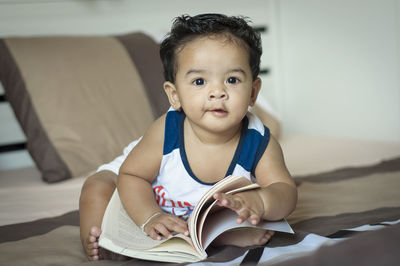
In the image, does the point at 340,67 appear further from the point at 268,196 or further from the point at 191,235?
the point at 191,235

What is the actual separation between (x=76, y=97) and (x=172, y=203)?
0.76m

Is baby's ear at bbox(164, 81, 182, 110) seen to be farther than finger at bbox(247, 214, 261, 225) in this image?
Yes

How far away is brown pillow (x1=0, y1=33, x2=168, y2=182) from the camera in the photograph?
159 cm

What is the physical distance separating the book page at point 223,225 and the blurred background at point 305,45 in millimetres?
1163

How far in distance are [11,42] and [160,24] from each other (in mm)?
862

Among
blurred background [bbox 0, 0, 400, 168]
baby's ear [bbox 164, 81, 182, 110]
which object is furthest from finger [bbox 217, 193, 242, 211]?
blurred background [bbox 0, 0, 400, 168]

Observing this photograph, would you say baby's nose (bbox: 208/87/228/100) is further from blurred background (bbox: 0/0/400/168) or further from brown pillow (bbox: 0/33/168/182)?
blurred background (bbox: 0/0/400/168)

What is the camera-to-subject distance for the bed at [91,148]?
105 cm

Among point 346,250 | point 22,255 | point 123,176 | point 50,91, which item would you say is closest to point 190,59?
point 123,176

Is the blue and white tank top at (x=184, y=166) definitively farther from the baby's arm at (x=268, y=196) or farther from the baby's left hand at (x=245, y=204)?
the baby's left hand at (x=245, y=204)

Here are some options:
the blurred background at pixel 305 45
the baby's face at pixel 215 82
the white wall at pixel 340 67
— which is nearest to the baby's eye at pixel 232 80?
the baby's face at pixel 215 82

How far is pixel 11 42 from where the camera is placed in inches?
67.6

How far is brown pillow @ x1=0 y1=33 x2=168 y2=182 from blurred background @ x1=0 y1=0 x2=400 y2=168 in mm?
288

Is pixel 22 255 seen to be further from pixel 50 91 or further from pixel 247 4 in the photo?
pixel 247 4
